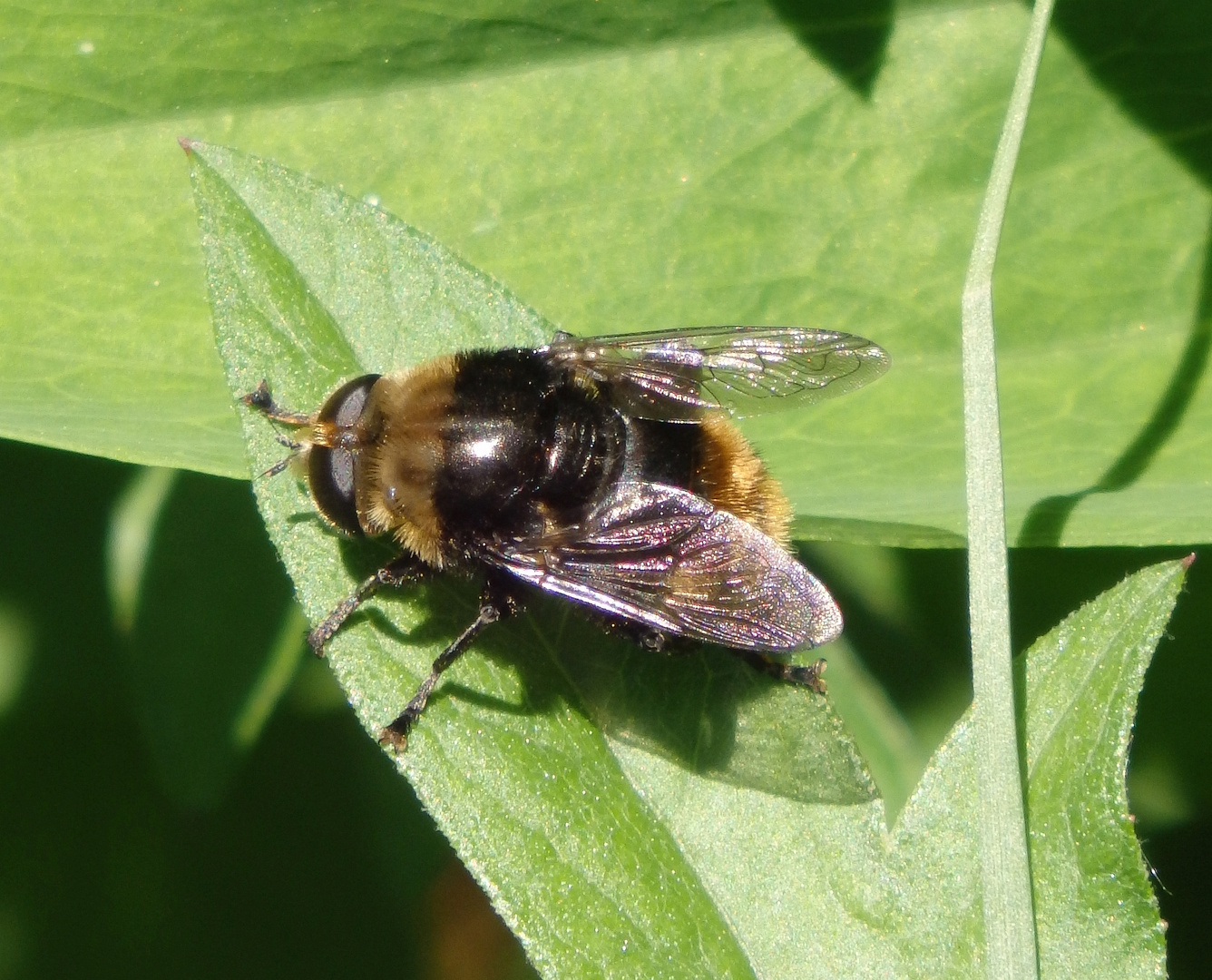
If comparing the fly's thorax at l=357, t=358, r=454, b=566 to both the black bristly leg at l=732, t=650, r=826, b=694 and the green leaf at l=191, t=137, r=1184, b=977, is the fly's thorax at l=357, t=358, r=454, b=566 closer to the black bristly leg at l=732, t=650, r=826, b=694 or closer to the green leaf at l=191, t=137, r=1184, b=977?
the green leaf at l=191, t=137, r=1184, b=977

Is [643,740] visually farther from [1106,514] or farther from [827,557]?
[827,557]

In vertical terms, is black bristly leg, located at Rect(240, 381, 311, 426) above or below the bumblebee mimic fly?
above

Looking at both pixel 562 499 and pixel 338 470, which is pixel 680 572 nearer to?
pixel 562 499

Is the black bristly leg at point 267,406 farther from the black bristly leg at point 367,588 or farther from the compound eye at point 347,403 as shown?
the black bristly leg at point 367,588

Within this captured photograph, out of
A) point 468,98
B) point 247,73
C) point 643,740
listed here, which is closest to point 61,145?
point 247,73

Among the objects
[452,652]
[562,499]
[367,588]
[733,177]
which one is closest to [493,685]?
[452,652]

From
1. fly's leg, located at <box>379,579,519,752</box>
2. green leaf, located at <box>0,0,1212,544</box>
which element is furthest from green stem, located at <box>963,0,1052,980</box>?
fly's leg, located at <box>379,579,519,752</box>
